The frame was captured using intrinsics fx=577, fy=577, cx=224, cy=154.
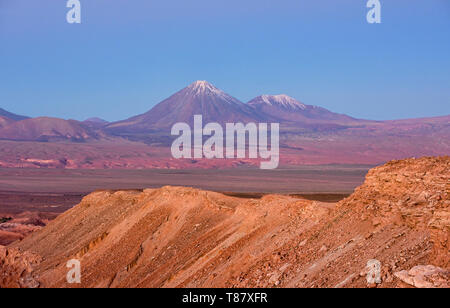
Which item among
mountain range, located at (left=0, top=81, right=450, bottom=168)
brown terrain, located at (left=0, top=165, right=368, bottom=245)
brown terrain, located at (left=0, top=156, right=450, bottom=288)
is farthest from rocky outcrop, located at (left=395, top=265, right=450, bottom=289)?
mountain range, located at (left=0, top=81, right=450, bottom=168)

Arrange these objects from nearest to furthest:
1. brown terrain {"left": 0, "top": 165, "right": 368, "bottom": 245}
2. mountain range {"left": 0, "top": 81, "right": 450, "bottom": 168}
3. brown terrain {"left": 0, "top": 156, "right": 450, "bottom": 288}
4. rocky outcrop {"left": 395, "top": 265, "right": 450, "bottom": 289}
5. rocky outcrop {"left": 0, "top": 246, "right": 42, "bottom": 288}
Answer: rocky outcrop {"left": 395, "top": 265, "right": 450, "bottom": 289} < brown terrain {"left": 0, "top": 156, "right": 450, "bottom": 288} < rocky outcrop {"left": 0, "top": 246, "right": 42, "bottom": 288} < brown terrain {"left": 0, "top": 165, "right": 368, "bottom": 245} < mountain range {"left": 0, "top": 81, "right": 450, "bottom": 168}

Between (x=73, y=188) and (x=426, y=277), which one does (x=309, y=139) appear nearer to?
(x=73, y=188)

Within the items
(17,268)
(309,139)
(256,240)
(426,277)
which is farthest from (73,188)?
(309,139)

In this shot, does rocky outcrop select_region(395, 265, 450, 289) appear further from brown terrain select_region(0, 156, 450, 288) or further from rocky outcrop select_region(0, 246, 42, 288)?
rocky outcrop select_region(0, 246, 42, 288)

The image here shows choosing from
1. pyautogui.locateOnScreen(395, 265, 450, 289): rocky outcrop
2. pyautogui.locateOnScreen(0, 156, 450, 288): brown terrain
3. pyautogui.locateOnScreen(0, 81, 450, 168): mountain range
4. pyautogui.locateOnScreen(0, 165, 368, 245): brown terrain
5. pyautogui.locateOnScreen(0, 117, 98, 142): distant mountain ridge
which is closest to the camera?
pyautogui.locateOnScreen(395, 265, 450, 289): rocky outcrop

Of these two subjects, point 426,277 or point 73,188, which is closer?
point 426,277

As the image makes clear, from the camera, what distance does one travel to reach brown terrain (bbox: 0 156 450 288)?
9930 millimetres

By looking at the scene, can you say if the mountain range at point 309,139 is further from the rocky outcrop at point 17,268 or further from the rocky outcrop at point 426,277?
the rocky outcrop at point 426,277

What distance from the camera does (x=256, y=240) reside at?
14555 mm

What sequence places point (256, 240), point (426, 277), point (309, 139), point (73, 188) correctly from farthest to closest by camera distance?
point (309, 139) → point (73, 188) → point (256, 240) → point (426, 277)

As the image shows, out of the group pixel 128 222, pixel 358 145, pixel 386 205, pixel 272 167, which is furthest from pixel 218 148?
pixel 386 205
